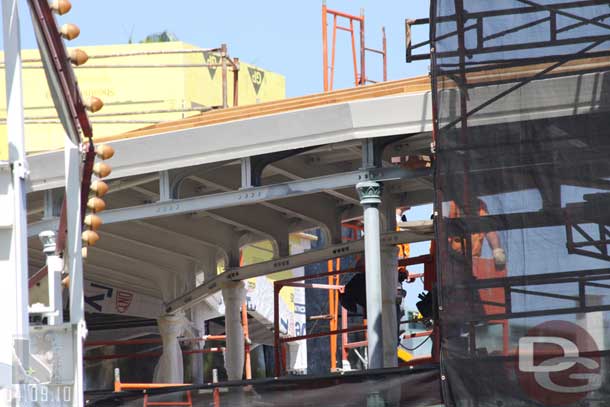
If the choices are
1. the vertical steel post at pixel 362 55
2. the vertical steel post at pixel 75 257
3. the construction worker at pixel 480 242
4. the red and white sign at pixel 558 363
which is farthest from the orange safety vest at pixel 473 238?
the vertical steel post at pixel 362 55

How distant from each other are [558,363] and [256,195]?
13.4 feet

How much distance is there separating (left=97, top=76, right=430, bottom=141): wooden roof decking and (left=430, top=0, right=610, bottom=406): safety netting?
37.5 inches

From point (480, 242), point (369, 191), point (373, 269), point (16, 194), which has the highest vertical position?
point (369, 191)

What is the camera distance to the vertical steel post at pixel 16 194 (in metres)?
6.79

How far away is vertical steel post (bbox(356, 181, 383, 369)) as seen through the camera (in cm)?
1369

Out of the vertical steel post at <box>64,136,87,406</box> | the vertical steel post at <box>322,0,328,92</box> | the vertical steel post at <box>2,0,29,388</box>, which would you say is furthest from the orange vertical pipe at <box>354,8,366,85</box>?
the vertical steel post at <box>2,0,29,388</box>

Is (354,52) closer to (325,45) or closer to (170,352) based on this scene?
(325,45)

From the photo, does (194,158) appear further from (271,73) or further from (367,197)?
(271,73)

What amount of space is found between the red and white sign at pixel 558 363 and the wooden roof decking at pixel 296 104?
10.2ft

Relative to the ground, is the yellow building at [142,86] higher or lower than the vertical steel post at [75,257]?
higher

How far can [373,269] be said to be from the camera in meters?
13.8

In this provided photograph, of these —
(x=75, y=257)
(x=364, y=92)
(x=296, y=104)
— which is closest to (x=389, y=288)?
(x=296, y=104)

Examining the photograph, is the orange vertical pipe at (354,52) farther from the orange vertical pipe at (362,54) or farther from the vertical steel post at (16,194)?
the vertical steel post at (16,194)

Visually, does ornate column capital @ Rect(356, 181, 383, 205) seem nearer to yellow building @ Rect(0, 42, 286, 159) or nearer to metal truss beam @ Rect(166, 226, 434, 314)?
metal truss beam @ Rect(166, 226, 434, 314)
